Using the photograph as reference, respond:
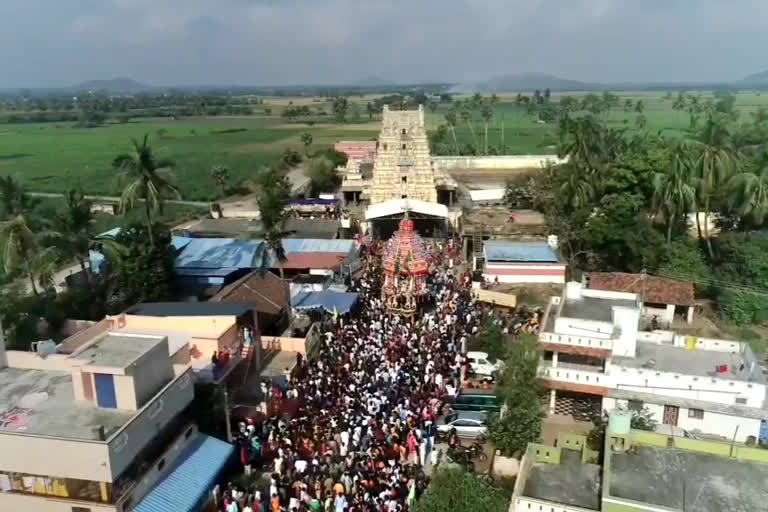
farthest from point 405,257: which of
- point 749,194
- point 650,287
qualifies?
point 749,194

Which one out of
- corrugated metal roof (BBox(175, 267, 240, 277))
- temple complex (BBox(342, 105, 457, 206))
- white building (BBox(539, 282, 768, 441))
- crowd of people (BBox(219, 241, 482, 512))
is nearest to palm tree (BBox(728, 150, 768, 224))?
white building (BBox(539, 282, 768, 441))

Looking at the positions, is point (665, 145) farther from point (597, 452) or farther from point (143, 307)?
point (143, 307)

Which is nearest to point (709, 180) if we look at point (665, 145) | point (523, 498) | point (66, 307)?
point (665, 145)

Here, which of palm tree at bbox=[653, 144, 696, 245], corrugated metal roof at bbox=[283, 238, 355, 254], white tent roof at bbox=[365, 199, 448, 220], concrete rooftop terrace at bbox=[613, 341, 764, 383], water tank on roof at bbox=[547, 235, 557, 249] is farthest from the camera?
white tent roof at bbox=[365, 199, 448, 220]

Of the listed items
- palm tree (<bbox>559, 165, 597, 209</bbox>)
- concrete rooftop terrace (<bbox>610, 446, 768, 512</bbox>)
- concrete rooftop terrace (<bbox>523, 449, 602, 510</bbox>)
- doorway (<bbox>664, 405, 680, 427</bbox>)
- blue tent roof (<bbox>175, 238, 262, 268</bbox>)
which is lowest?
doorway (<bbox>664, 405, 680, 427</bbox>)

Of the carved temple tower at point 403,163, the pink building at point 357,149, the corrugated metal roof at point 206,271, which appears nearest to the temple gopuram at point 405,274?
the corrugated metal roof at point 206,271

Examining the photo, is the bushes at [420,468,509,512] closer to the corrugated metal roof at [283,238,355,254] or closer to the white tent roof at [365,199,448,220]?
the corrugated metal roof at [283,238,355,254]
